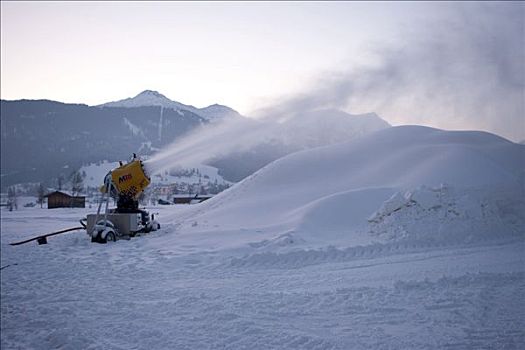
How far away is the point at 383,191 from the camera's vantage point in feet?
54.3

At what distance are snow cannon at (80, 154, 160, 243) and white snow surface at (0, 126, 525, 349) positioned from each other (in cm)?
71

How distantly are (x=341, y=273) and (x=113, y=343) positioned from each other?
16.2 feet

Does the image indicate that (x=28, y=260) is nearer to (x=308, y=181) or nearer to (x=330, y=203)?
(x=330, y=203)

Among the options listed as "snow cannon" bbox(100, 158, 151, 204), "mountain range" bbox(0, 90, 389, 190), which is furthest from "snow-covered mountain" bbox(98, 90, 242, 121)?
"snow cannon" bbox(100, 158, 151, 204)

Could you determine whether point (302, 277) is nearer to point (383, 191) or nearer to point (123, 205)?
point (383, 191)

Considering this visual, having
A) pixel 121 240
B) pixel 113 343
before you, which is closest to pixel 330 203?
pixel 121 240

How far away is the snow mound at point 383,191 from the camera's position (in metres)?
12.5

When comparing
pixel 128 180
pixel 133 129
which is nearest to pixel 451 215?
pixel 128 180

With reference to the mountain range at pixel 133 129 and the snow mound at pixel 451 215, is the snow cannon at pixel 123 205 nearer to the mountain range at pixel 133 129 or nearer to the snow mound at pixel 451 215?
the mountain range at pixel 133 129

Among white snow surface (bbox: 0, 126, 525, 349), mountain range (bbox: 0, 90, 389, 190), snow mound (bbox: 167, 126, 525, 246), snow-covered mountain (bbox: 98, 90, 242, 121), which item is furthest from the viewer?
snow-covered mountain (bbox: 98, 90, 242, 121)

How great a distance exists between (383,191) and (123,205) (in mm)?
11043

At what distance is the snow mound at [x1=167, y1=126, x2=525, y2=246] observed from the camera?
40.9 feet

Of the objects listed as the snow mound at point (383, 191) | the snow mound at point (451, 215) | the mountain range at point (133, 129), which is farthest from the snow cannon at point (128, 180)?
the snow mound at point (451, 215)

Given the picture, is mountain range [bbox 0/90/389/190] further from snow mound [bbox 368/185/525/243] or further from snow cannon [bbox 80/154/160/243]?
snow mound [bbox 368/185/525/243]
